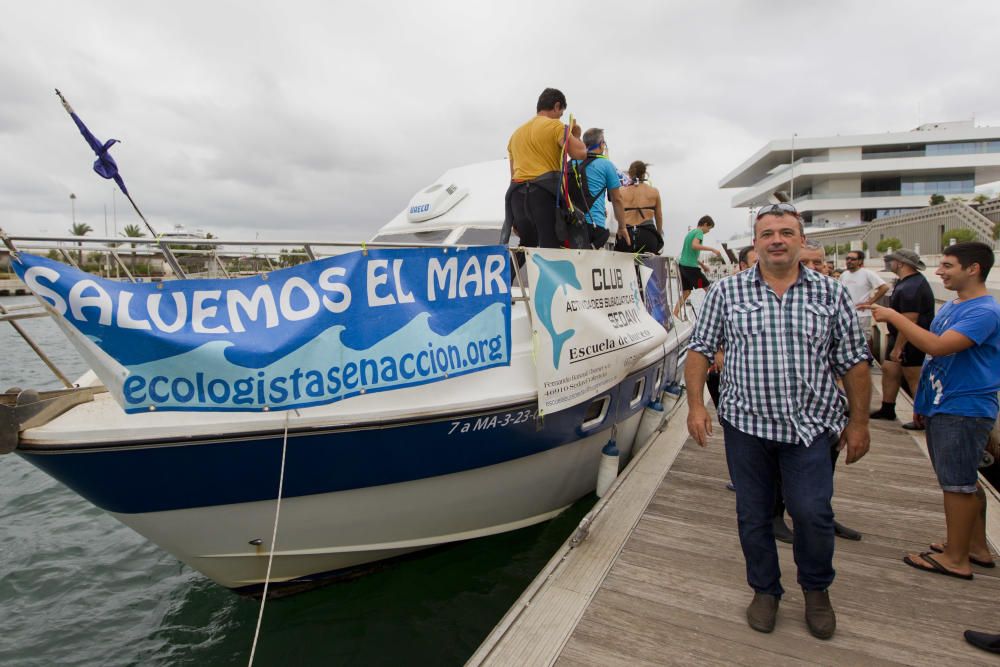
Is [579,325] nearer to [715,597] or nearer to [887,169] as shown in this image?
[715,597]

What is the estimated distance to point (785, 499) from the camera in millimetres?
2561

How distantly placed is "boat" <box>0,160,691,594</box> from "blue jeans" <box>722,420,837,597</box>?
1.45 m

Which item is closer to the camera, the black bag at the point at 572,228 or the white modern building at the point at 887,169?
the black bag at the point at 572,228

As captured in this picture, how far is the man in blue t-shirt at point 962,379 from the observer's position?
2.82 metres

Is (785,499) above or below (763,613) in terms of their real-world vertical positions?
above

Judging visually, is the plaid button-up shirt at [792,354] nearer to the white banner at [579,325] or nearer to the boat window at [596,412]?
the white banner at [579,325]

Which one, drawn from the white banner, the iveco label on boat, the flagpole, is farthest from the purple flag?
the white banner

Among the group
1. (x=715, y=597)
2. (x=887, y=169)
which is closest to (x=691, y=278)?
(x=715, y=597)

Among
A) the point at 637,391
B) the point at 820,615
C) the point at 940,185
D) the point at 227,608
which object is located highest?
the point at 940,185

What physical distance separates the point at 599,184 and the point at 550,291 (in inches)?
74.5

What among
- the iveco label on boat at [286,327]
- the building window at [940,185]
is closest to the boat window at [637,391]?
the iveco label on boat at [286,327]

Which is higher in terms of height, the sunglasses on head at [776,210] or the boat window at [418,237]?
the boat window at [418,237]

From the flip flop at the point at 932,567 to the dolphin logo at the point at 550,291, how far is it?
2345 millimetres

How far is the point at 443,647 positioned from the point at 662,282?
13.4 ft
